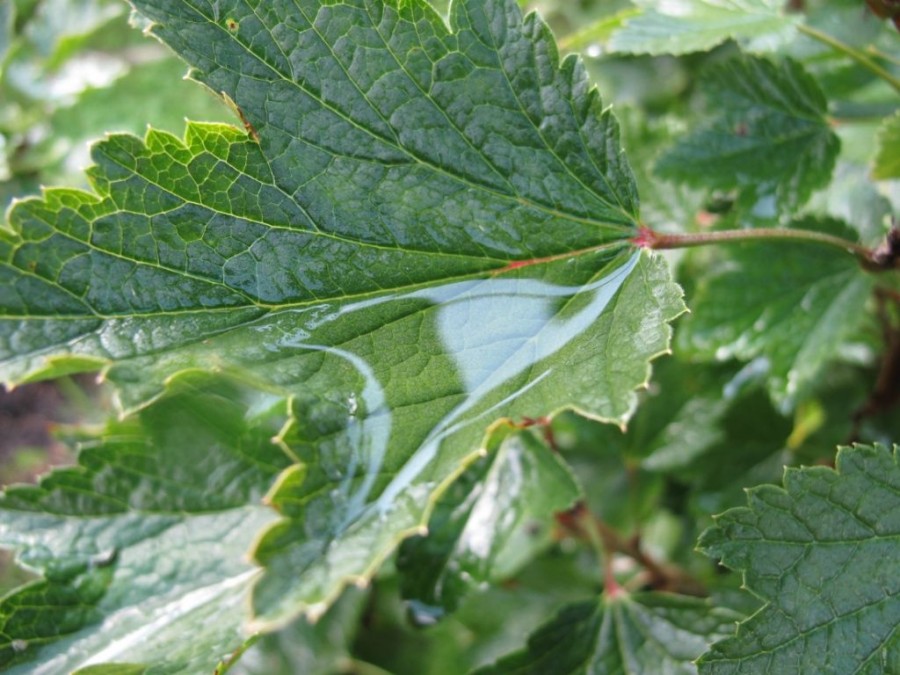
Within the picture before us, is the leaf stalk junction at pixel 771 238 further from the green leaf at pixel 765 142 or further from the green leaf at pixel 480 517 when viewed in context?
the green leaf at pixel 480 517

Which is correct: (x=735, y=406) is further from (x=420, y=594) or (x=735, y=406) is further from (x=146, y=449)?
(x=146, y=449)

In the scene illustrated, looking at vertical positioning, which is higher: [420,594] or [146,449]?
[146,449]

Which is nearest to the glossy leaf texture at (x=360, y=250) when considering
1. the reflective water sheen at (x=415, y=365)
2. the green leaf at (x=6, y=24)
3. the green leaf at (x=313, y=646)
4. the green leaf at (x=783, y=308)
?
the reflective water sheen at (x=415, y=365)

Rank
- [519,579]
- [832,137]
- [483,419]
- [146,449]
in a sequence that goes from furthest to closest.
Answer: [519,579] < [832,137] < [146,449] < [483,419]

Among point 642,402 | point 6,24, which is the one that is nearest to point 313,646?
point 642,402

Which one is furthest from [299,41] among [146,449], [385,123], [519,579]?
[519,579]

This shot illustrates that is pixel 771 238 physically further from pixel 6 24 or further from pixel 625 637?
pixel 6 24

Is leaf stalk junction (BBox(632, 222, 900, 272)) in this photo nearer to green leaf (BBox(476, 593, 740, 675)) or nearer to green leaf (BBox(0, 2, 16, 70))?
green leaf (BBox(476, 593, 740, 675))

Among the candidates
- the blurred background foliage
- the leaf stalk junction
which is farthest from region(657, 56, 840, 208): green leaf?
the leaf stalk junction
